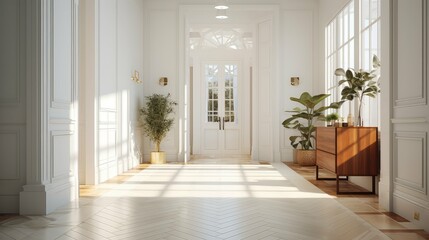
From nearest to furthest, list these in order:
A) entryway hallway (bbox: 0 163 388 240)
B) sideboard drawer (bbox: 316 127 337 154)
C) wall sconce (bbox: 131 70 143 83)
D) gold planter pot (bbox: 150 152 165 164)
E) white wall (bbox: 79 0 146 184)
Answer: entryway hallway (bbox: 0 163 388 240), sideboard drawer (bbox: 316 127 337 154), white wall (bbox: 79 0 146 184), wall sconce (bbox: 131 70 143 83), gold planter pot (bbox: 150 152 165 164)

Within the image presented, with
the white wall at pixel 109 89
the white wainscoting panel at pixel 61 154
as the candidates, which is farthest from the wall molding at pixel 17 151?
the white wall at pixel 109 89

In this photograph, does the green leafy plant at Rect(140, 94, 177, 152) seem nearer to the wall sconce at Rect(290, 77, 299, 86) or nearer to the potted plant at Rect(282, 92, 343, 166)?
the potted plant at Rect(282, 92, 343, 166)

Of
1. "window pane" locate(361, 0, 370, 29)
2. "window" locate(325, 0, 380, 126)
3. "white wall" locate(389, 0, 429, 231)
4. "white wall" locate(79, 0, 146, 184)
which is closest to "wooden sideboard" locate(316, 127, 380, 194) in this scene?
"window" locate(325, 0, 380, 126)

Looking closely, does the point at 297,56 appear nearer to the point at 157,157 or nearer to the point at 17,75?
the point at 157,157

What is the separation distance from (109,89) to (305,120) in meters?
4.47

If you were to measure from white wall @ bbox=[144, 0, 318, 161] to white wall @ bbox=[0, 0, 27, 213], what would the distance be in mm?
5095

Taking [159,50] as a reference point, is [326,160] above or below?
below

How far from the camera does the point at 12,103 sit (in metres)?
4.06

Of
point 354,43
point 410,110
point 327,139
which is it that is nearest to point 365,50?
point 354,43

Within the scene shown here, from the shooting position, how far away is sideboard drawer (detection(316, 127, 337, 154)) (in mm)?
5223

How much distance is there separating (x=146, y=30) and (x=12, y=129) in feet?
18.1

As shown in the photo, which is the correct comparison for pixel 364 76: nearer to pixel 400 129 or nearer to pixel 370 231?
pixel 400 129

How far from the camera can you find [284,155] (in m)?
9.12

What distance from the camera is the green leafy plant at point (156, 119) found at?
8489mm
